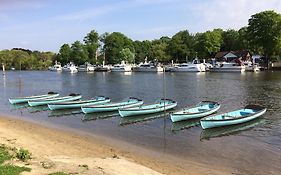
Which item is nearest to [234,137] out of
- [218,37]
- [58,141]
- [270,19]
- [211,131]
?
[211,131]

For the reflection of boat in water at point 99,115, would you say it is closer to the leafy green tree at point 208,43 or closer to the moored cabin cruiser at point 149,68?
the moored cabin cruiser at point 149,68

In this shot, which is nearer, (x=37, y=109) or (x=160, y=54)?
(x=37, y=109)

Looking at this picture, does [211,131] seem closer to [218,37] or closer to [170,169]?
[170,169]

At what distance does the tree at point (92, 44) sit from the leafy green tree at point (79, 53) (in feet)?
8.13

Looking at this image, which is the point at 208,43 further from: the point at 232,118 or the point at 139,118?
the point at 232,118

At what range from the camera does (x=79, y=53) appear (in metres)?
189

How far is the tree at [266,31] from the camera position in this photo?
114 m

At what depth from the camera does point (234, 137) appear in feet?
93.5

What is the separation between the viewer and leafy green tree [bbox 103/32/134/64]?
573ft

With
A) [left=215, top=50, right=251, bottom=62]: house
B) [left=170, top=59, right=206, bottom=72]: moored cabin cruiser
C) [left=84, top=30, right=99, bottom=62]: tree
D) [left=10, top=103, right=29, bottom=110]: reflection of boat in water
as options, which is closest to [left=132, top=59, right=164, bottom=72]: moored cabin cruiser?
[left=170, top=59, right=206, bottom=72]: moored cabin cruiser

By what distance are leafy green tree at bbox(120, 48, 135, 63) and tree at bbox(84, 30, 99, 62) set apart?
2114cm

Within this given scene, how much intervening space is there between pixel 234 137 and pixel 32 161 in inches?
662

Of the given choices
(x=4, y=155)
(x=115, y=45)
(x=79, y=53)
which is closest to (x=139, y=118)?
(x=4, y=155)

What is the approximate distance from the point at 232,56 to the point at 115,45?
197ft
